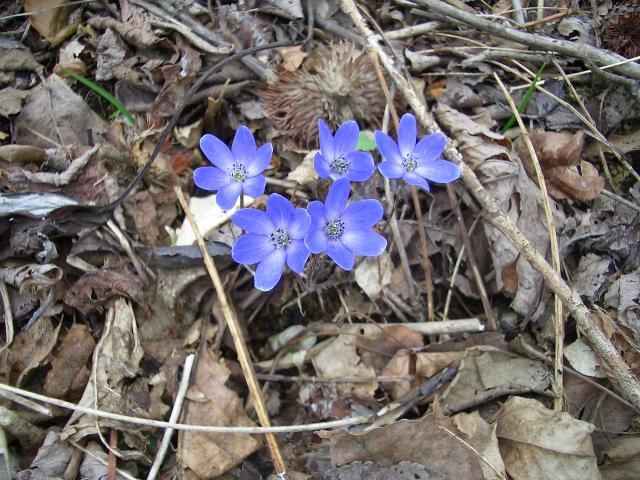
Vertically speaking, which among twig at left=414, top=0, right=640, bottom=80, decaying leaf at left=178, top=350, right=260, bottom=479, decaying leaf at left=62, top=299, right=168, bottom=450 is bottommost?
decaying leaf at left=178, top=350, right=260, bottom=479

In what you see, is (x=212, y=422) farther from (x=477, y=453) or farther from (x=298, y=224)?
(x=477, y=453)

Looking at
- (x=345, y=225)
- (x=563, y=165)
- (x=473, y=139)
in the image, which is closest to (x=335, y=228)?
(x=345, y=225)

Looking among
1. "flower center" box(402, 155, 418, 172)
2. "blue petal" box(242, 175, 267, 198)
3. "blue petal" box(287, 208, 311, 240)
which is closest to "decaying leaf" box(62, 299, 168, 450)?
"blue petal" box(242, 175, 267, 198)

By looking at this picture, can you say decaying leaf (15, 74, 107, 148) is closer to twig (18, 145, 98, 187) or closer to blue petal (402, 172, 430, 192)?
twig (18, 145, 98, 187)

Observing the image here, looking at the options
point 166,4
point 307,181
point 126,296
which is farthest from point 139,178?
point 166,4

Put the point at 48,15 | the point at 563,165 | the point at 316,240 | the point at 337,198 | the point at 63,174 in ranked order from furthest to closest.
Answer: the point at 48,15, the point at 563,165, the point at 63,174, the point at 337,198, the point at 316,240
